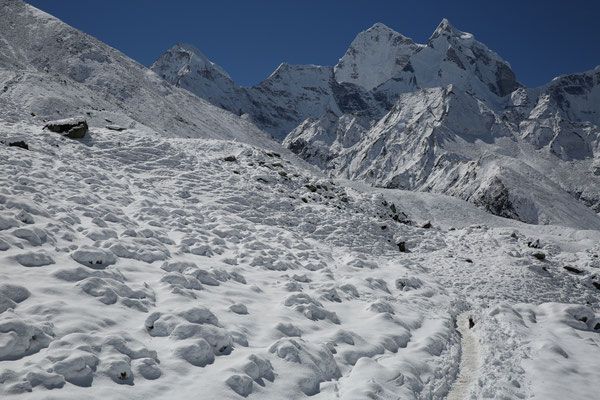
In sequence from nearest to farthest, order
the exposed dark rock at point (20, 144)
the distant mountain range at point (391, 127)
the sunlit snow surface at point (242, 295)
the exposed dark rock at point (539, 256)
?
the sunlit snow surface at point (242, 295)
the exposed dark rock at point (20, 144)
the exposed dark rock at point (539, 256)
the distant mountain range at point (391, 127)

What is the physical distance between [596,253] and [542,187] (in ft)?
251

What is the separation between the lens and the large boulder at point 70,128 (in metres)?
22.1

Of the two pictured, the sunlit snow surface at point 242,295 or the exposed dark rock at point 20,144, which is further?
the exposed dark rock at point 20,144

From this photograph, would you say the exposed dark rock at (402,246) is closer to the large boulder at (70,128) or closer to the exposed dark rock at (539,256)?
the exposed dark rock at (539,256)

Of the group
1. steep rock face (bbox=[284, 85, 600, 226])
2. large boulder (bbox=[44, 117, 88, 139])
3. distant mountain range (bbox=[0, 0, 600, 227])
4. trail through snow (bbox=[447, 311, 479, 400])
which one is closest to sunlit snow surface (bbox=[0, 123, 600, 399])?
trail through snow (bbox=[447, 311, 479, 400])

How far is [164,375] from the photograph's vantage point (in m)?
5.77

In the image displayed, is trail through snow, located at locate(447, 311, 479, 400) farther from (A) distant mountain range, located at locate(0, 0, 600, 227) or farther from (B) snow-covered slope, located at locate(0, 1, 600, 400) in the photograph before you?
(A) distant mountain range, located at locate(0, 0, 600, 227)

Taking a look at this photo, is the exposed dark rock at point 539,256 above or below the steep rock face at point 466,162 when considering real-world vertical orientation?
below

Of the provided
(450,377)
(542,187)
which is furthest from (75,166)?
(542,187)

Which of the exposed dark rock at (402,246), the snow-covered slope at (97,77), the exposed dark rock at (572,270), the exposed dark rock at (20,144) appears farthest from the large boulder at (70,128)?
the exposed dark rock at (572,270)

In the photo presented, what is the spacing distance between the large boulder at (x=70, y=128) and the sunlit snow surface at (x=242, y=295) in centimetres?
93

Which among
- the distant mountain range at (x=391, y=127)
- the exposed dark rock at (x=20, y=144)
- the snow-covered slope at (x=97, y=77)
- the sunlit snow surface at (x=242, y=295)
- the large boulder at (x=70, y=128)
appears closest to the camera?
the sunlit snow surface at (x=242, y=295)

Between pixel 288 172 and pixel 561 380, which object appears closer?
pixel 561 380

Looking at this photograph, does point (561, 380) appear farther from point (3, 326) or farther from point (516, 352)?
point (3, 326)
